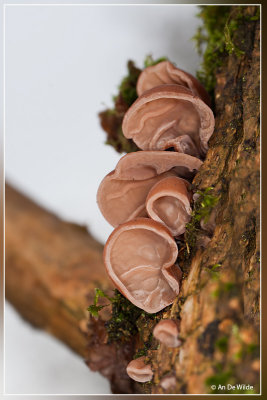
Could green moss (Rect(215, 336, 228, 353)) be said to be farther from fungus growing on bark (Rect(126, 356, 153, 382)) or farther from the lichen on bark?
fungus growing on bark (Rect(126, 356, 153, 382))

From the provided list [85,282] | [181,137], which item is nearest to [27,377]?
[85,282]

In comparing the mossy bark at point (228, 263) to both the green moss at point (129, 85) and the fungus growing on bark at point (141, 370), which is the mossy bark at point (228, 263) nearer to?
the fungus growing on bark at point (141, 370)

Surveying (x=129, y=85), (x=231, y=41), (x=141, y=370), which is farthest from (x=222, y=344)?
(x=129, y=85)

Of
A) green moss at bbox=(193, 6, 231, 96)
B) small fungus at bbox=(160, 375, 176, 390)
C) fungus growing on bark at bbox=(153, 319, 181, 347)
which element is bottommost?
small fungus at bbox=(160, 375, 176, 390)

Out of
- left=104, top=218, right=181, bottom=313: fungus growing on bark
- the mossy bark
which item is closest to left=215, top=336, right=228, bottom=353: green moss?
the mossy bark

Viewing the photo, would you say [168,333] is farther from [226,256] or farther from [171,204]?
[171,204]

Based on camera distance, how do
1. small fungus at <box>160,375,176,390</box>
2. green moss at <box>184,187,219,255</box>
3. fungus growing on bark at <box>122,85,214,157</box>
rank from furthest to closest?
fungus growing on bark at <box>122,85,214,157</box>
green moss at <box>184,187,219,255</box>
small fungus at <box>160,375,176,390</box>

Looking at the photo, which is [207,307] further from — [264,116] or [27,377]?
[27,377]

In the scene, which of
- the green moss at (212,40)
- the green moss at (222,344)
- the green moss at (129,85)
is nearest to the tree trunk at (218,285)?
the green moss at (222,344)
